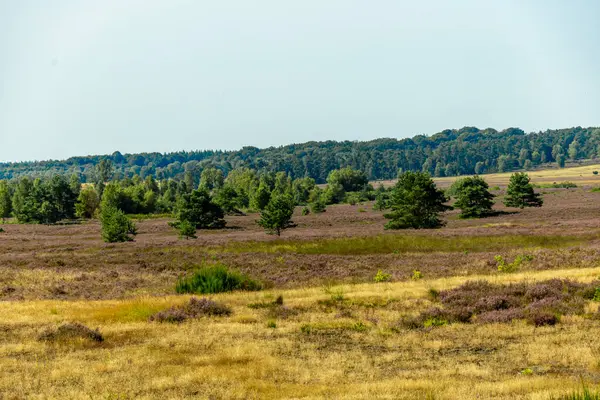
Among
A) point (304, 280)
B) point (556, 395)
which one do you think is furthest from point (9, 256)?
point (556, 395)

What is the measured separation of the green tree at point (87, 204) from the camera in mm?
141488

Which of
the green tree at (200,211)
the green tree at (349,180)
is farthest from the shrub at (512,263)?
the green tree at (349,180)

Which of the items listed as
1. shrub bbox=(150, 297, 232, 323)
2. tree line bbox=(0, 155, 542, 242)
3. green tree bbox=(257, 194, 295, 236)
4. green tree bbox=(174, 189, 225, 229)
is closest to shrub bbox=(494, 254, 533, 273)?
shrub bbox=(150, 297, 232, 323)

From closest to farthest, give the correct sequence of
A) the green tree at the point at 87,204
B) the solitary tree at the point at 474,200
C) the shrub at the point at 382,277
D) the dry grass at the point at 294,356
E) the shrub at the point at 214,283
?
the dry grass at the point at 294,356 → the shrub at the point at 214,283 → the shrub at the point at 382,277 → the solitary tree at the point at 474,200 → the green tree at the point at 87,204

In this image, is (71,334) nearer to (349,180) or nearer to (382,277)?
(382,277)

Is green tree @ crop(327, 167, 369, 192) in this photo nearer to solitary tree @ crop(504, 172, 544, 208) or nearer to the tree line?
the tree line

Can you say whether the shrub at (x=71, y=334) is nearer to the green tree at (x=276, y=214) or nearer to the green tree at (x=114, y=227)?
the green tree at (x=276, y=214)

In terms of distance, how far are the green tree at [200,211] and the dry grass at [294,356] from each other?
66695 millimetres

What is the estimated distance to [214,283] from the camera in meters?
33.1

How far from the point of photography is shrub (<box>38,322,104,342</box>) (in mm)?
21188

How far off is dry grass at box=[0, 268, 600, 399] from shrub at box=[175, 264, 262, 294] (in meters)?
5.64

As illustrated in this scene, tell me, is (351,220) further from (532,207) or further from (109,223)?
(109,223)

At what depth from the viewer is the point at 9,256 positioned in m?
56.0

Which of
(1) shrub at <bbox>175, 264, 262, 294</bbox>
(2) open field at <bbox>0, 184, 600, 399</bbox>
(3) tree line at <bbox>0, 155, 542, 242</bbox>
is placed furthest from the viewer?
(3) tree line at <bbox>0, 155, 542, 242</bbox>
